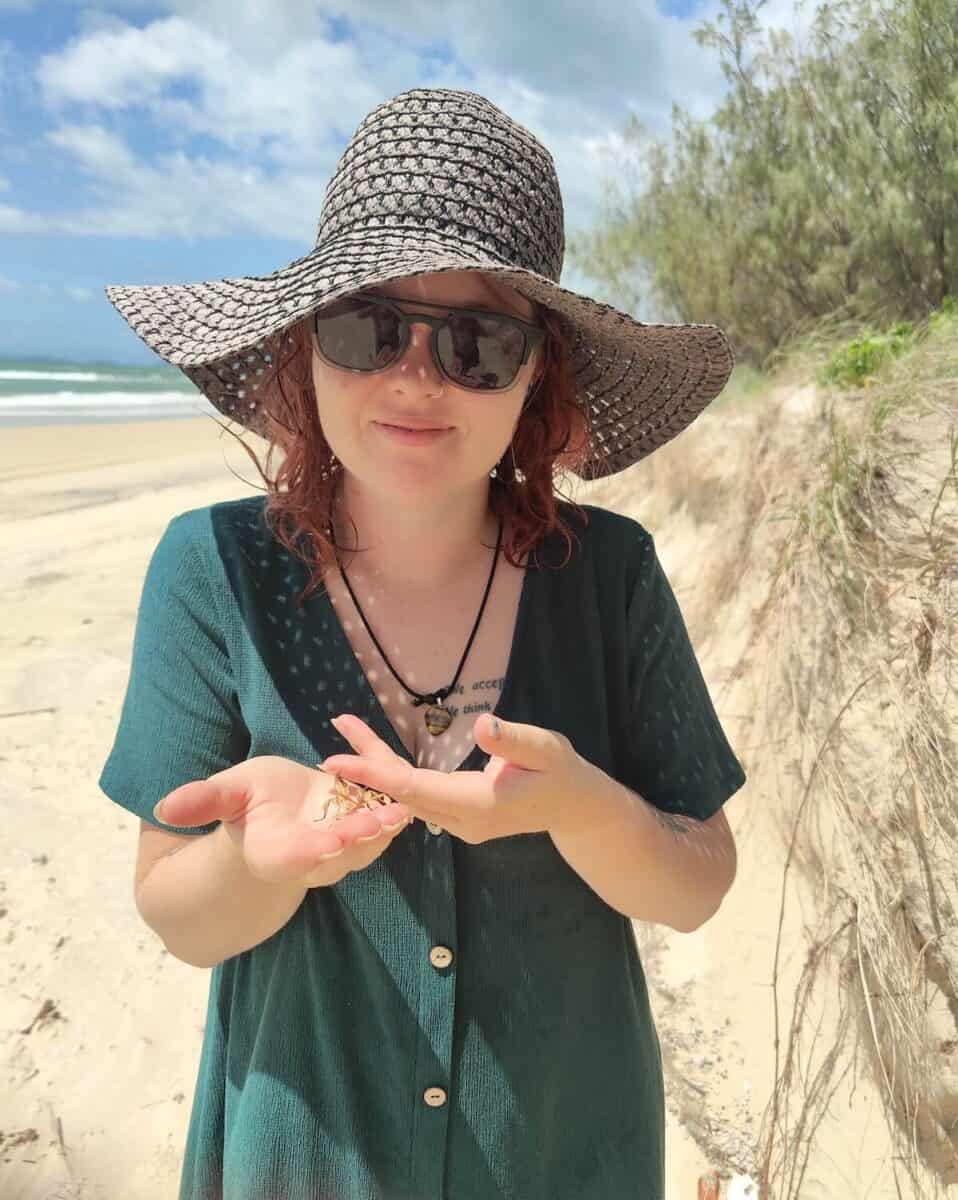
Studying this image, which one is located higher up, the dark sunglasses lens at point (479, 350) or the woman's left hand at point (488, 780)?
the dark sunglasses lens at point (479, 350)

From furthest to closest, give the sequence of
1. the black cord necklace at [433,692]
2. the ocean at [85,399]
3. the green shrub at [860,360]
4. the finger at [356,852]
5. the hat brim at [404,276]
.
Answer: the ocean at [85,399], the green shrub at [860,360], the black cord necklace at [433,692], the hat brim at [404,276], the finger at [356,852]

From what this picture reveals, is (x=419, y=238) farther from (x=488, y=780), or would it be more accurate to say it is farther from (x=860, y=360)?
(x=860, y=360)

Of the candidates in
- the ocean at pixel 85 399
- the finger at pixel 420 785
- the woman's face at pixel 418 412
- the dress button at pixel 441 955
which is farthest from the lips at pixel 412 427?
the ocean at pixel 85 399

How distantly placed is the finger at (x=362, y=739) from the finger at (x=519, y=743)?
0.10 m

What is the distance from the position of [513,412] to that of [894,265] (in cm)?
620

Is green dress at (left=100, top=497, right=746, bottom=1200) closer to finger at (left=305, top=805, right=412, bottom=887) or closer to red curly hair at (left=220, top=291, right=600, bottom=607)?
red curly hair at (left=220, top=291, right=600, bottom=607)

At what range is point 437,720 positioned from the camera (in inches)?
45.2

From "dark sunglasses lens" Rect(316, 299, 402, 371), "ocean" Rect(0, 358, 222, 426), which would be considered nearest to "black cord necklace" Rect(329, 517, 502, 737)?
"dark sunglasses lens" Rect(316, 299, 402, 371)

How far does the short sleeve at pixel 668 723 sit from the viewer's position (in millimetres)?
1168

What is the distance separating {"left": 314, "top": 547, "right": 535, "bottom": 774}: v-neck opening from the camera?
3.57 feet

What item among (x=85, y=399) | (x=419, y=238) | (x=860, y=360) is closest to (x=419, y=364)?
(x=419, y=238)

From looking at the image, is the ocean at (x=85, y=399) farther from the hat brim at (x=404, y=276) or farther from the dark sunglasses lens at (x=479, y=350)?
the dark sunglasses lens at (x=479, y=350)

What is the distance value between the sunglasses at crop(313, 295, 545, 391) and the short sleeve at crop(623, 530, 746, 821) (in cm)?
34

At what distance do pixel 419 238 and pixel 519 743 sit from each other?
64 centimetres
